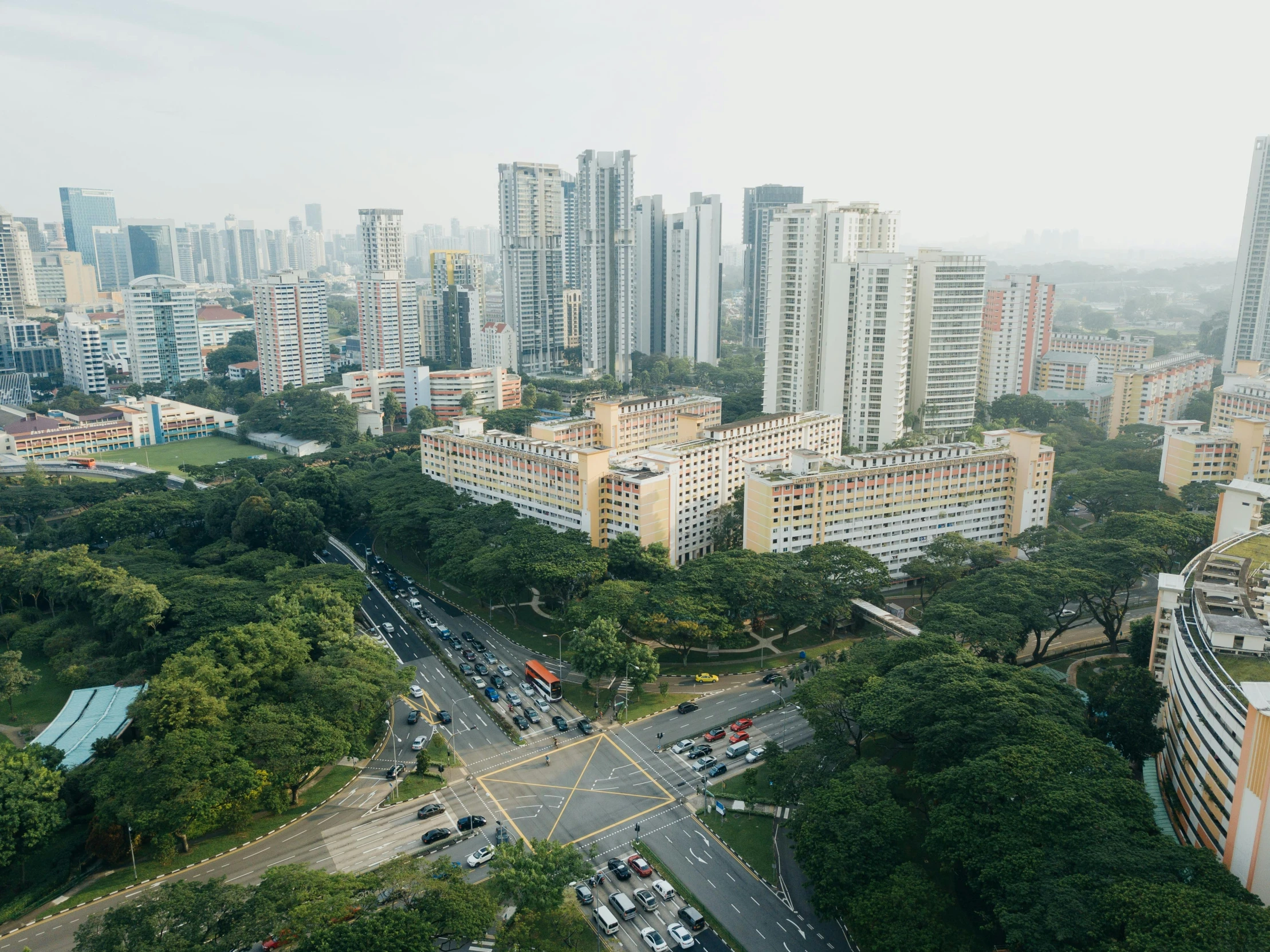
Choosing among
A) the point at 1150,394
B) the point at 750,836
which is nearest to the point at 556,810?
the point at 750,836

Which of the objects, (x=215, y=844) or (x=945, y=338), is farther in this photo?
(x=945, y=338)

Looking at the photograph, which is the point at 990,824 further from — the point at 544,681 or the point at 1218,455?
the point at 1218,455

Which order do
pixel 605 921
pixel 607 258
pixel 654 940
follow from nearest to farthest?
pixel 654 940
pixel 605 921
pixel 607 258

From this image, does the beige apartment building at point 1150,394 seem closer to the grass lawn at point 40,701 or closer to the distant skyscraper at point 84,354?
the grass lawn at point 40,701

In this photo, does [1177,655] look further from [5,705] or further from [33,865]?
[5,705]

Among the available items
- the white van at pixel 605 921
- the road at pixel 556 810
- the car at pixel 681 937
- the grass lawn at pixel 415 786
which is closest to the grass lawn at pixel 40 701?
the road at pixel 556 810

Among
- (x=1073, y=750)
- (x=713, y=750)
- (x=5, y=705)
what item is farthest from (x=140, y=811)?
(x=1073, y=750)
